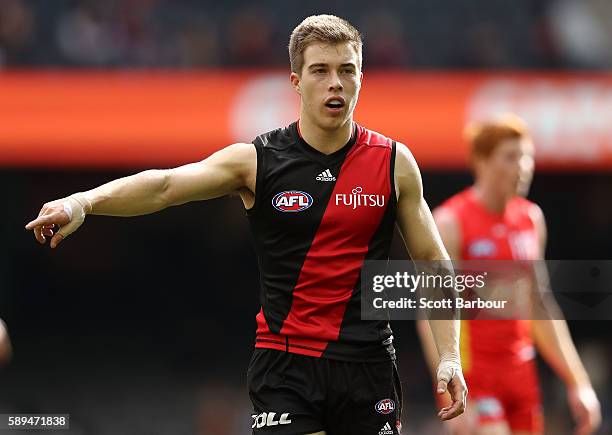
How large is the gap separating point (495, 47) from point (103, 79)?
4.83 metres

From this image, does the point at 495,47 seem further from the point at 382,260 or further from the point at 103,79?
the point at 382,260

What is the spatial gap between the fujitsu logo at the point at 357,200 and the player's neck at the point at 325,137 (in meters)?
0.23

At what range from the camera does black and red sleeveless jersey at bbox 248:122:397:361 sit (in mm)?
4812

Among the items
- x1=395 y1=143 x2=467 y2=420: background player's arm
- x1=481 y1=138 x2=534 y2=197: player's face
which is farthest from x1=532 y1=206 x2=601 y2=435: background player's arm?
x1=395 y1=143 x2=467 y2=420: background player's arm

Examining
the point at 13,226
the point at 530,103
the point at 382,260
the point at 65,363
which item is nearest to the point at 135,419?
the point at 65,363

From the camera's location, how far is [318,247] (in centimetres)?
484

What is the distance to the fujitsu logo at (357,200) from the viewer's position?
4859 millimetres

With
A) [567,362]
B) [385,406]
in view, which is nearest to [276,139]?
[385,406]

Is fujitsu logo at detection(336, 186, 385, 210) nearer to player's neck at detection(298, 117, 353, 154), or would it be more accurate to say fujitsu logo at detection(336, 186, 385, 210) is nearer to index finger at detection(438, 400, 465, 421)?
player's neck at detection(298, 117, 353, 154)

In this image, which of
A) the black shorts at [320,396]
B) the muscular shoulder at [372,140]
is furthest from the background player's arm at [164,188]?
the black shorts at [320,396]

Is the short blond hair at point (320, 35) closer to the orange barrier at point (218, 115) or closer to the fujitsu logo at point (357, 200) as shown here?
the fujitsu logo at point (357, 200)

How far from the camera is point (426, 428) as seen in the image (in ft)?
40.1

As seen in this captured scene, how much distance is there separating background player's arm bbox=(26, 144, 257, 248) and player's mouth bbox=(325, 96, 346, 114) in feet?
1.19

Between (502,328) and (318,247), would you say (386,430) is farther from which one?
(502,328)
